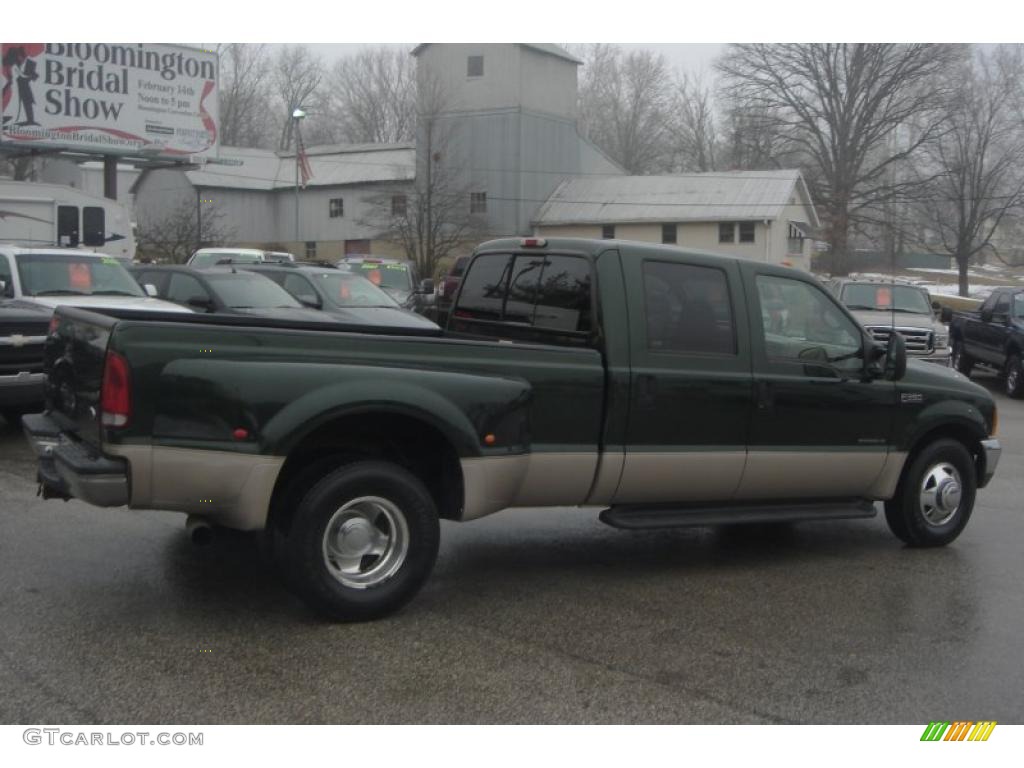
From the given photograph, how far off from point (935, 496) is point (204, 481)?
15.7 ft

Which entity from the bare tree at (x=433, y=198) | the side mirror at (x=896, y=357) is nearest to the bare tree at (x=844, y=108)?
the bare tree at (x=433, y=198)

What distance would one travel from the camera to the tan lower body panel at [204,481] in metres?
4.68

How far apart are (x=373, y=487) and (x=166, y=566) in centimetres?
168

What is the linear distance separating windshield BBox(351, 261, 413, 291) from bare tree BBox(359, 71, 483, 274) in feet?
72.5

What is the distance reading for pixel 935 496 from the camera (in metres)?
7.05

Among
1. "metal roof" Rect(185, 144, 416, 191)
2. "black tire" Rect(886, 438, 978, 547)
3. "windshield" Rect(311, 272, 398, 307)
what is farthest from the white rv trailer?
"metal roof" Rect(185, 144, 416, 191)

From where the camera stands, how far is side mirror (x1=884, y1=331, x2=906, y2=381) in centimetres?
663

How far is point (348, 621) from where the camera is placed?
5.16 metres

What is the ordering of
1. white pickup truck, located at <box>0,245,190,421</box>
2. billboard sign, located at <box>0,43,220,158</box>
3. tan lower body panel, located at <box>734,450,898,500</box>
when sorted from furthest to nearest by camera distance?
1. billboard sign, located at <box>0,43,220,158</box>
2. white pickup truck, located at <box>0,245,190,421</box>
3. tan lower body panel, located at <box>734,450,898,500</box>

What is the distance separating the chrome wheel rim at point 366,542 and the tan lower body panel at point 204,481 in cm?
38

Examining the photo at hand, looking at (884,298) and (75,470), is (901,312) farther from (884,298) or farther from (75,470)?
(75,470)

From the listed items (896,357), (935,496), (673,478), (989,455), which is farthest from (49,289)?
(989,455)

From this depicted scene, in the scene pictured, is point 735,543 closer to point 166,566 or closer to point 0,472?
point 166,566

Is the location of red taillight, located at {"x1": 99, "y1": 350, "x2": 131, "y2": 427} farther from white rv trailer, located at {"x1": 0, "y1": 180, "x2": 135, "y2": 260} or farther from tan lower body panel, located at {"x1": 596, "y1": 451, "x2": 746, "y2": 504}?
white rv trailer, located at {"x1": 0, "y1": 180, "x2": 135, "y2": 260}
